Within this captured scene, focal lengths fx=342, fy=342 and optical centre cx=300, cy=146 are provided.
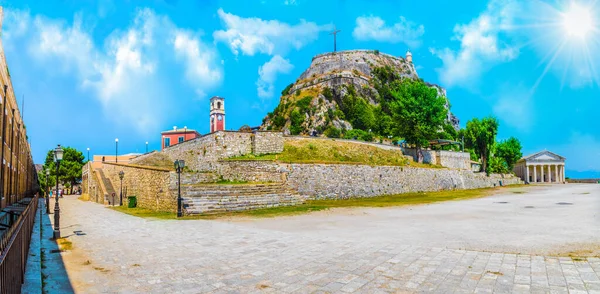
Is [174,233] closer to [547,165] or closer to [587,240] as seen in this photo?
[587,240]

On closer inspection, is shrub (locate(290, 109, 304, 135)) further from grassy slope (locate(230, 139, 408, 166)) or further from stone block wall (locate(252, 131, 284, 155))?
stone block wall (locate(252, 131, 284, 155))

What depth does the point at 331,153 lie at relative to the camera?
34.2 m

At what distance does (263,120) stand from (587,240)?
71118mm

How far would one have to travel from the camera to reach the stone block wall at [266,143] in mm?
31234

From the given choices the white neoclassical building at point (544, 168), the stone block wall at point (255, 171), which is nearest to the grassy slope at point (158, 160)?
the stone block wall at point (255, 171)

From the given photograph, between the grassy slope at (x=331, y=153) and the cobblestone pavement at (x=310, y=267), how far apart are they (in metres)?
20.3

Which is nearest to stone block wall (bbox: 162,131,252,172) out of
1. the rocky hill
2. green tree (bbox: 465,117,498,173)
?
the rocky hill

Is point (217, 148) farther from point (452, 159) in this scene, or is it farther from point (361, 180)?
point (452, 159)

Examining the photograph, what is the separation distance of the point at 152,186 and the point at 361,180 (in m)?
16.9

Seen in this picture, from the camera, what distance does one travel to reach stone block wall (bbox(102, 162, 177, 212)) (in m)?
20.4

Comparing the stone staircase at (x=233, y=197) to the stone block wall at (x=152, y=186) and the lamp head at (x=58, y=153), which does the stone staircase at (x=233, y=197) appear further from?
the lamp head at (x=58, y=153)

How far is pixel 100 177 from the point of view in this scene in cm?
3672

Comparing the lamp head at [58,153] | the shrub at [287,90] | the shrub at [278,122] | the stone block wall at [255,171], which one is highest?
the shrub at [287,90]

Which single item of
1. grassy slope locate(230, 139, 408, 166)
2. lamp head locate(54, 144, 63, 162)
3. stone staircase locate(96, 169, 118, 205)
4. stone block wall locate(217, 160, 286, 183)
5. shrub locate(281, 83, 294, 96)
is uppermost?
shrub locate(281, 83, 294, 96)
